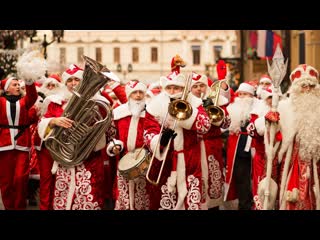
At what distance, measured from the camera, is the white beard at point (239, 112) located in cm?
1312

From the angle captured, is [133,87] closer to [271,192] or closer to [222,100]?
[222,100]

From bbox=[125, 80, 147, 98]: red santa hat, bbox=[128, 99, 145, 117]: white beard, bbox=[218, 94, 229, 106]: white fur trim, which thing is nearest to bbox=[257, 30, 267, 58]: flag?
bbox=[218, 94, 229, 106]: white fur trim

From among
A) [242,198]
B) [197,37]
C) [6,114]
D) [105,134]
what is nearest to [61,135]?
[105,134]

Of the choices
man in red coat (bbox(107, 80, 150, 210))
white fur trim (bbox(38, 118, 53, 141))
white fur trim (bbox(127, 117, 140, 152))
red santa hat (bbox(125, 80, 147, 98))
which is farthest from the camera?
red santa hat (bbox(125, 80, 147, 98))

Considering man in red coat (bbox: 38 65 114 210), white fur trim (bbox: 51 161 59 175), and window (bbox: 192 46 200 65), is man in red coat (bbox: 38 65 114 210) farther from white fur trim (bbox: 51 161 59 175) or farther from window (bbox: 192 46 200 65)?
window (bbox: 192 46 200 65)

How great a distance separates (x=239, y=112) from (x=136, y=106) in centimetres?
224

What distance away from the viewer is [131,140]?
1118 centimetres

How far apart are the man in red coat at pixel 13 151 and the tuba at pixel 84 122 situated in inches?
45.7

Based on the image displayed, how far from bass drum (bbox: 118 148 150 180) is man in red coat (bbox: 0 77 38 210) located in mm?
1331

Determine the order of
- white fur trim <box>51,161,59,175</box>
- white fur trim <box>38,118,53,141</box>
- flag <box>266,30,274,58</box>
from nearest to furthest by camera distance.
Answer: white fur trim <box>38,118,53,141</box>
white fur trim <box>51,161,59,175</box>
flag <box>266,30,274,58</box>

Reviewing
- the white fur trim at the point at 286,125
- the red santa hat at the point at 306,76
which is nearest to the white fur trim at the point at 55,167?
the white fur trim at the point at 286,125

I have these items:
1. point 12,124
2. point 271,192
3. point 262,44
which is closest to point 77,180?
point 12,124

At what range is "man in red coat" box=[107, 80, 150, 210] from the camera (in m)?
11.0

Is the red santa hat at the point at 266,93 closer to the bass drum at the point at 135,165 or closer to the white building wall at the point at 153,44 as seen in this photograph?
the bass drum at the point at 135,165
